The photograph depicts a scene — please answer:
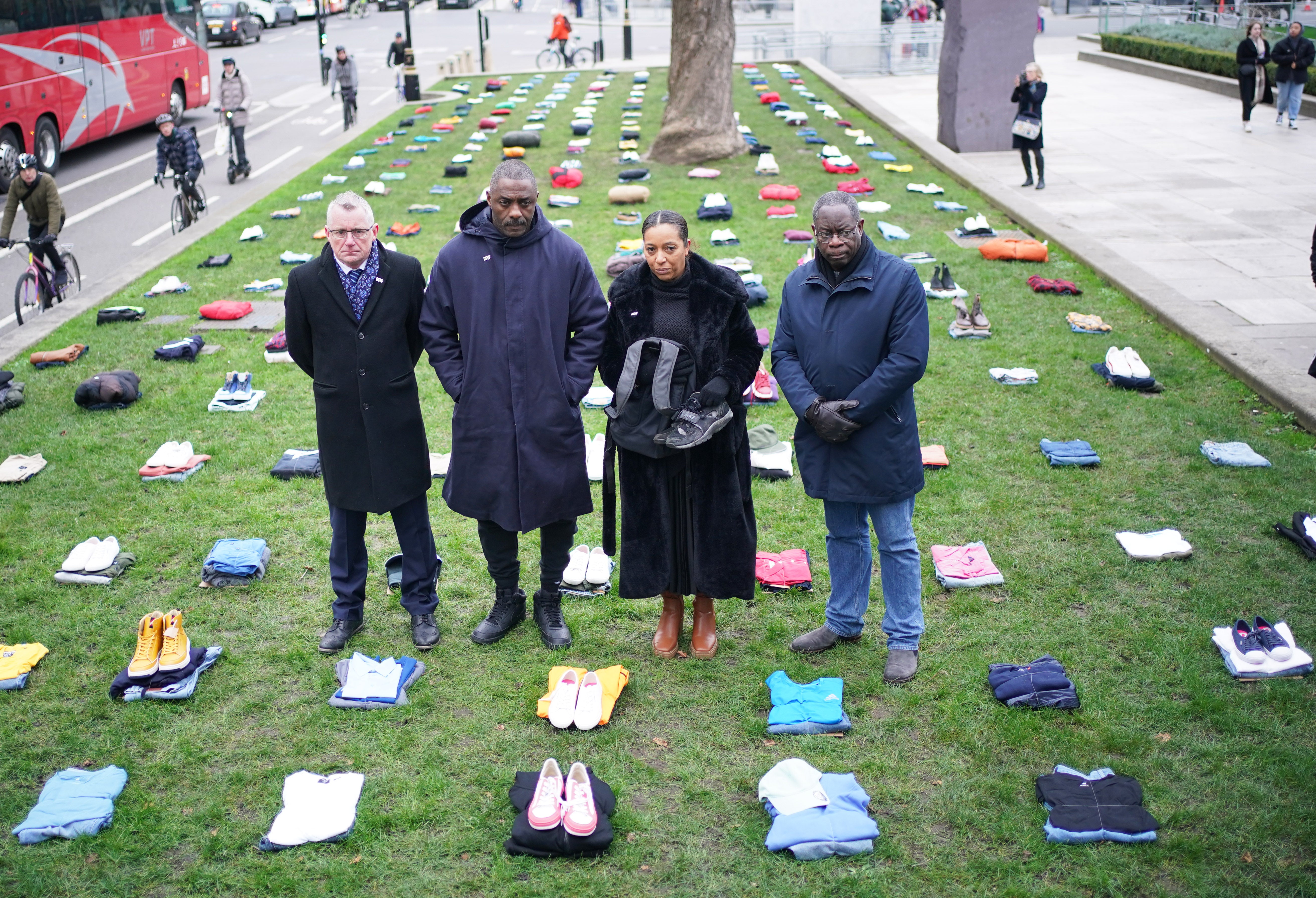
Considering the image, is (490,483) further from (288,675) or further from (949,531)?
(949,531)

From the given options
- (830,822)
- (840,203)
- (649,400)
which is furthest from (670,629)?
(840,203)

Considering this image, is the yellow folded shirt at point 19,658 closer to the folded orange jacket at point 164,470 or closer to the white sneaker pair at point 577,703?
the folded orange jacket at point 164,470

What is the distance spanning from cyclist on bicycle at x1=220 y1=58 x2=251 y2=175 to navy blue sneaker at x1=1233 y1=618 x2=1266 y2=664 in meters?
17.3

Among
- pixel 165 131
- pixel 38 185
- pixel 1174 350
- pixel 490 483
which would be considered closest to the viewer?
pixel 490 483

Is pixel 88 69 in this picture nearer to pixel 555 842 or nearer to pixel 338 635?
pixel 338 635

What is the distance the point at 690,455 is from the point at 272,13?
157 ft

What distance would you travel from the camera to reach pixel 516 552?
17.9 ft

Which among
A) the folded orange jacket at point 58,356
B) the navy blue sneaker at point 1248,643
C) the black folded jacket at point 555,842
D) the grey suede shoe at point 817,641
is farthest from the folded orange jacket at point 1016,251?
the black folded jacket at point 555,842

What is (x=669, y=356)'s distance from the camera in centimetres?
479

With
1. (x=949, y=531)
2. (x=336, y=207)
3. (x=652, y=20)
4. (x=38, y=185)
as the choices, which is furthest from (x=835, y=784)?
(x=652, y=20)

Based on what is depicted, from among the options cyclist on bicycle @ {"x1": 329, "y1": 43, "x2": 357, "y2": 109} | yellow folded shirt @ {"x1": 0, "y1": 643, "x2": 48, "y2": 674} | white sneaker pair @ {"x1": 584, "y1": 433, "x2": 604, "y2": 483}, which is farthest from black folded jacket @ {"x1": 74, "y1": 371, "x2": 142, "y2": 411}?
cyclist on bicycle @ {"x1": 329, "y1": 43, "x2": 357, "y2": 109}

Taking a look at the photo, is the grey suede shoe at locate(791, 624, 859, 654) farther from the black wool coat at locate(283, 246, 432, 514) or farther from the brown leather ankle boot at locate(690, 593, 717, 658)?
the black wool coat at locate(283, 246, 432, 514)

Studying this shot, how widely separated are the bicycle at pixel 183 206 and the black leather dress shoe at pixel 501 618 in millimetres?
11535

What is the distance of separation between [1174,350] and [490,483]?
6.50 metres
